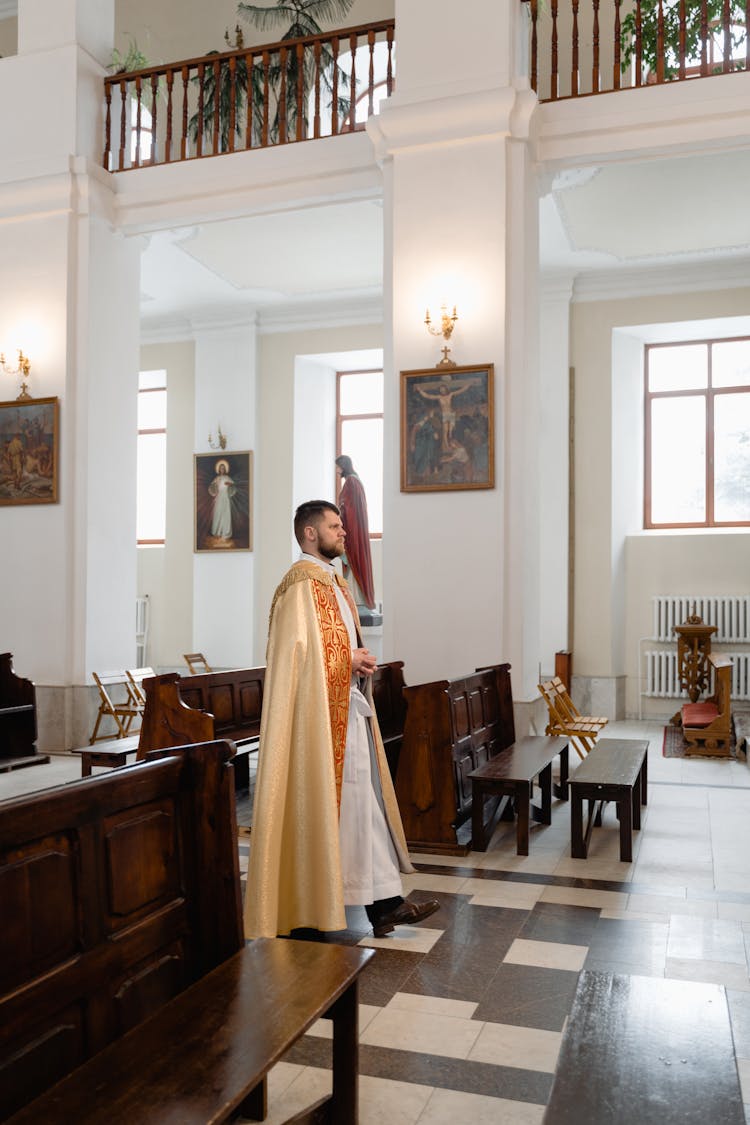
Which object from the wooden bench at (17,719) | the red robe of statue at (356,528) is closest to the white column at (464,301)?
the red robe of statue at (356,528)

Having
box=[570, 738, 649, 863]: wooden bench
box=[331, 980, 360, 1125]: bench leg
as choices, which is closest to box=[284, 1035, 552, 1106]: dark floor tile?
box=[331, 980, 360, 1125]: bench leg

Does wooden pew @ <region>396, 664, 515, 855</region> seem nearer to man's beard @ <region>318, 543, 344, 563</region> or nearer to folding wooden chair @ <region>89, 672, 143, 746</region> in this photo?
man's beard @ <region>318, 543, 344, 563</region>

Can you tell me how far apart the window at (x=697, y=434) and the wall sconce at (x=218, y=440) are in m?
5.74

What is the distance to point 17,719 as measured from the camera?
28.7ft

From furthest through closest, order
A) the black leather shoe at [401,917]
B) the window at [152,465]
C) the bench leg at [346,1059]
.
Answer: the window at [152,465], the black leather shoe at [401,917], the bench leg at [346,1059]

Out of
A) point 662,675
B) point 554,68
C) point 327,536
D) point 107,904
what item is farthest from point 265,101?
point 107,904

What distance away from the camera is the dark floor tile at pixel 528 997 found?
3.46 meters

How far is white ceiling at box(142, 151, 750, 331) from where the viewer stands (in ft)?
31.2

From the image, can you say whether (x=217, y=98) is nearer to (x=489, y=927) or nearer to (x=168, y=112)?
(x=168, y=112)

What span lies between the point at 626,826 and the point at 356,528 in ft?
15.6

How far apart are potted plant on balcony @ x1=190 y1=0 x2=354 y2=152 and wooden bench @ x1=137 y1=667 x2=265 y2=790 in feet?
17.0

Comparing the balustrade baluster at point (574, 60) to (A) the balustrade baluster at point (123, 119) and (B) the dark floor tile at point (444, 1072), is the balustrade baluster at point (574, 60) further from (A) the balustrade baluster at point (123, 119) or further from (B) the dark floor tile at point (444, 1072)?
(B) the dark floor tile at point (444, 1072)

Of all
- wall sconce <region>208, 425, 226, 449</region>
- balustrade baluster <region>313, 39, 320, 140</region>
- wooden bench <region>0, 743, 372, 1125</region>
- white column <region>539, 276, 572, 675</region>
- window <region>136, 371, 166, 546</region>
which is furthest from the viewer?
window <region>136, 371, 166, 546</region>

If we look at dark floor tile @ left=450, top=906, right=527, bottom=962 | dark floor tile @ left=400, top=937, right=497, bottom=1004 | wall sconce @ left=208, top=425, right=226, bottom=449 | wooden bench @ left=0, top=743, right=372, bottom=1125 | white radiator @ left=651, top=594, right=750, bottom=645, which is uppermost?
wall sconce @ left=208, top=425, right=226, bottom=449
